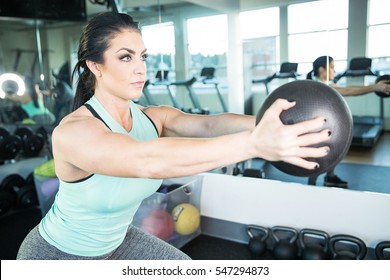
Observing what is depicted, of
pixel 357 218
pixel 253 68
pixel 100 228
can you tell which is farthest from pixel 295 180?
pixel 100 228

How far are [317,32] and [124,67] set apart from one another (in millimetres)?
1601

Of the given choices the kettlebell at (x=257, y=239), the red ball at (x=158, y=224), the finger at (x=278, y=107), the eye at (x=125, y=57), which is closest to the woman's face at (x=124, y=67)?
the eye at (x=125, y=57)

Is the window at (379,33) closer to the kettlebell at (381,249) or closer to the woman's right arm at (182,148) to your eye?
the kettlebell at (381,249)

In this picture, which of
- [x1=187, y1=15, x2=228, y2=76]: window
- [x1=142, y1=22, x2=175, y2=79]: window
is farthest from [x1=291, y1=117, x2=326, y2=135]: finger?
[x1=142, y1=22, x2=175, y2=79]: window

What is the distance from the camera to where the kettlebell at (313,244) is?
2.26 metres

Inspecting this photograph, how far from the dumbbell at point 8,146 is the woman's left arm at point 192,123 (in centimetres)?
290

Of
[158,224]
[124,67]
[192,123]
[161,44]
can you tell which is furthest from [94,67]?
[161,44]

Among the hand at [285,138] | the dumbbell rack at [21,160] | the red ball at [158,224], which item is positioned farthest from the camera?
the dumbbell rack at [21,160]

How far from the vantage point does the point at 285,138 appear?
0.77 metres

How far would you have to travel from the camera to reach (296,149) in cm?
78

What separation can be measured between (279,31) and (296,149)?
1915 millimetres

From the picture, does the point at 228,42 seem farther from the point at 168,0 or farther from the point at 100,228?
the point at 100,228

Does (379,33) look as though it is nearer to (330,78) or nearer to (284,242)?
(330,78)

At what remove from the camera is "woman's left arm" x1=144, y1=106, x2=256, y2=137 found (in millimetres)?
1407
